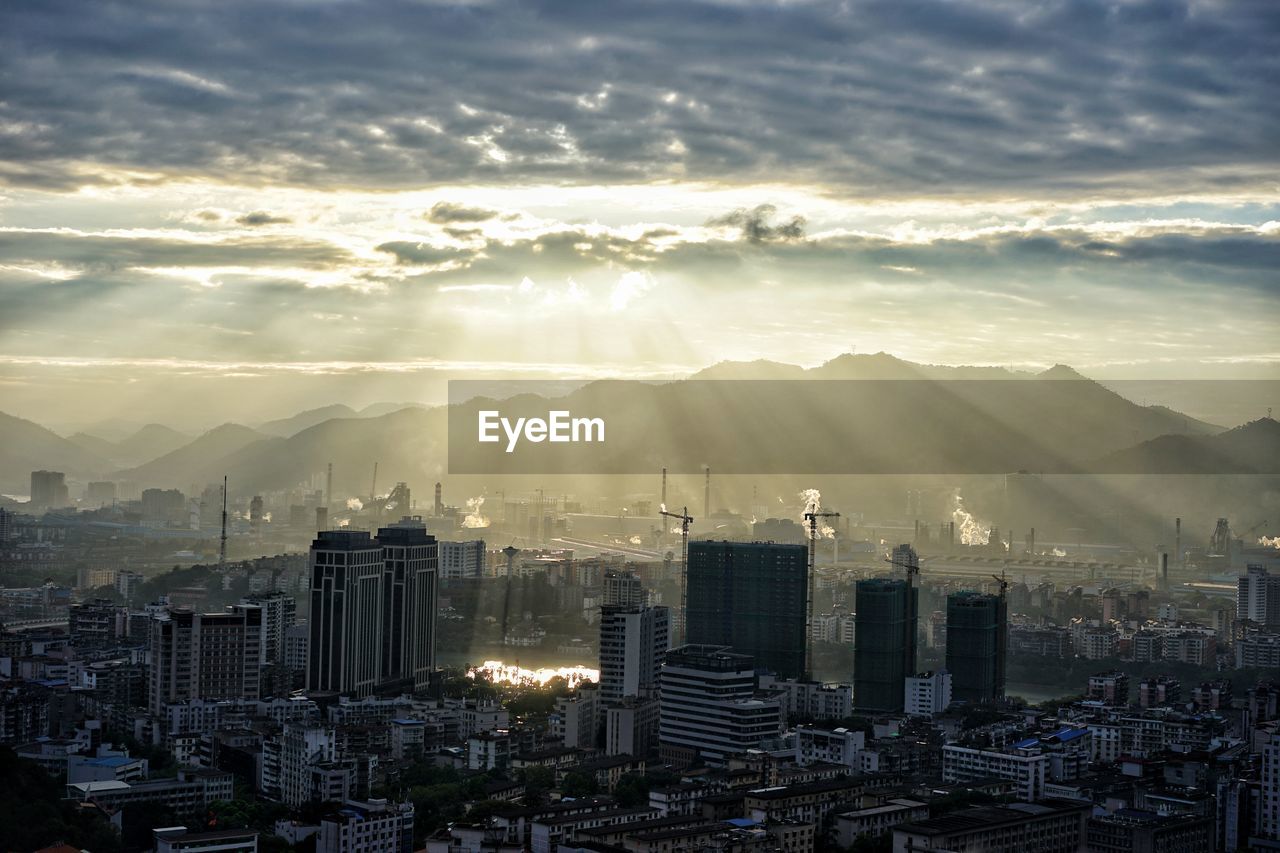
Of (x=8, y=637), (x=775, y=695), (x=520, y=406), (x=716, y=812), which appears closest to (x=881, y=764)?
(x=775, y=695)

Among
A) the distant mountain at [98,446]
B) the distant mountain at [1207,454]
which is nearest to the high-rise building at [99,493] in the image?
the distant mountain at [98,446]

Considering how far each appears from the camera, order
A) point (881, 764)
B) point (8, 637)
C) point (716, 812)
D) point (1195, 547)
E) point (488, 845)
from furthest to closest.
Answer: point (1195, 547) < point (8, 637) < point (881, 764) < point (716, 812) < point (488, 845)

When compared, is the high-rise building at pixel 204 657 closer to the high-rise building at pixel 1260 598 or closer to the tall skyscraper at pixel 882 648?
the tall skyscraper at pixel 882 648

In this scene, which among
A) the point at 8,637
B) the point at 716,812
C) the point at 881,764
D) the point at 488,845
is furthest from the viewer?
the point at 8,637

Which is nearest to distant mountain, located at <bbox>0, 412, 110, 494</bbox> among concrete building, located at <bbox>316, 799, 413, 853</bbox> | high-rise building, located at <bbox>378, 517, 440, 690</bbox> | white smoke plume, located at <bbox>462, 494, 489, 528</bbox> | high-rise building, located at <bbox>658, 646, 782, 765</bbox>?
white smoke plume, located at <bbox>462, 494, 489, 528</bbox>

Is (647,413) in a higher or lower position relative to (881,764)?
higher

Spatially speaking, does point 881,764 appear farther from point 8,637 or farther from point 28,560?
point 28,560
